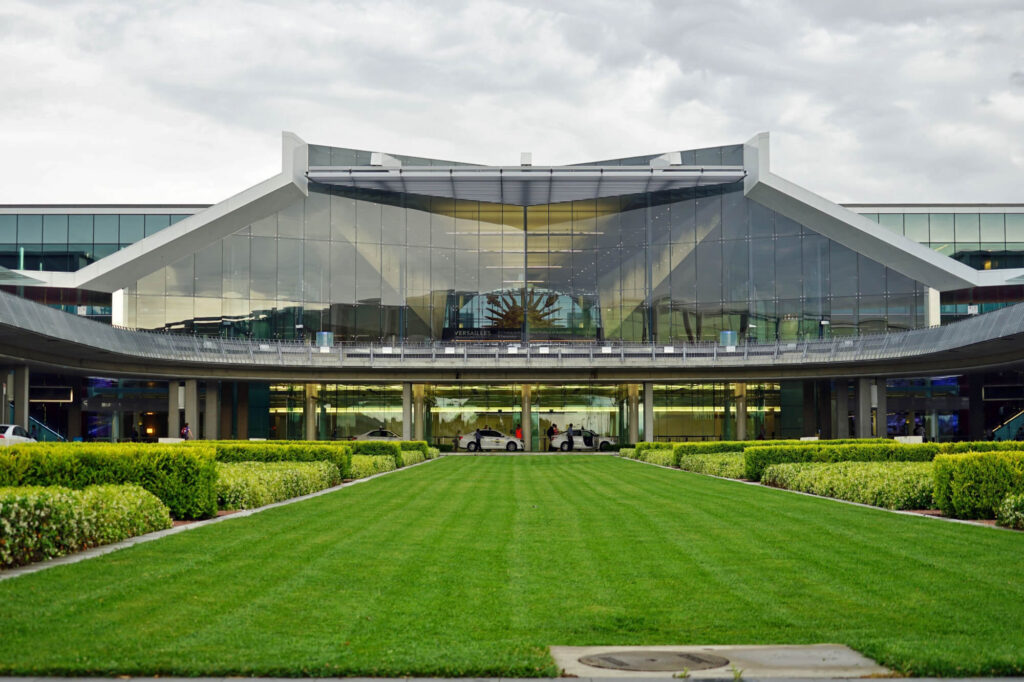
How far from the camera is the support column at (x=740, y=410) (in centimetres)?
6431

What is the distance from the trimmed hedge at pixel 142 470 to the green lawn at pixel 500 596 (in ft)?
3.37

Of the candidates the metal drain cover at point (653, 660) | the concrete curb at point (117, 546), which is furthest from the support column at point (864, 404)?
the metal drain cover at point (653, 660)

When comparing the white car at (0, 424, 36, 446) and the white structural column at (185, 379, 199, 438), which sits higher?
the white structural column at (185, 379, 199, 438)

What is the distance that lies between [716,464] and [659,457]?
9.43 meters

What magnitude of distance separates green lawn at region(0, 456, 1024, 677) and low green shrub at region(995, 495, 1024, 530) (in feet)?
2.82

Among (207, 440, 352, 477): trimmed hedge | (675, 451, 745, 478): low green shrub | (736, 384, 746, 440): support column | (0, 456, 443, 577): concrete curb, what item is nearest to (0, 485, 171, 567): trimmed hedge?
(0, 456, 443, 577): concrete curb

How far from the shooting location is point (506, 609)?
8828mm

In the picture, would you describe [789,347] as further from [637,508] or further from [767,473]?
[637,508]

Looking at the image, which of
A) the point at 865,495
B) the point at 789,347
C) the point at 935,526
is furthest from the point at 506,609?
the point at 789,347

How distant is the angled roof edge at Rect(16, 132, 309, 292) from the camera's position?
186 feet

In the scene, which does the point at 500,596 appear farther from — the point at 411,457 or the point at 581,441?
the point at 581,441

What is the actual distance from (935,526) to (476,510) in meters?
7.98

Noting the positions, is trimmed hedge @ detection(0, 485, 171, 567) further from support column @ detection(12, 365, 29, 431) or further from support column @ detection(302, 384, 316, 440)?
support column @ detection(302, 384, 316, 440)

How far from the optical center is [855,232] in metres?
58.6
